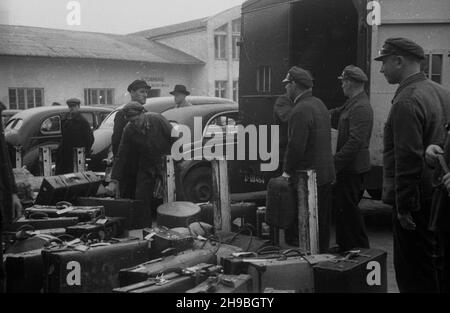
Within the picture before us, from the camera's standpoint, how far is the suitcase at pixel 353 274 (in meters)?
3.87

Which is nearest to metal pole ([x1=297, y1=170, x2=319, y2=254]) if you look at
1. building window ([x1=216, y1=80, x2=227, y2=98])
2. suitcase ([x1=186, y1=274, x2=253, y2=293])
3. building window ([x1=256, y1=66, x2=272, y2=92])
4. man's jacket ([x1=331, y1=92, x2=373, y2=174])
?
man's jacket ([x1=331, y1=92, x2=373, y2=174])

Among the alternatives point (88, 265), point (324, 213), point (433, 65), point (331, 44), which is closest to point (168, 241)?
point (88, 265)

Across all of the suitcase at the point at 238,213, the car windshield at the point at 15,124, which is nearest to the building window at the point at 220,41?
the car windshield at the point at 15,124

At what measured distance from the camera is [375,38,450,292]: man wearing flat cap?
12.0 ft

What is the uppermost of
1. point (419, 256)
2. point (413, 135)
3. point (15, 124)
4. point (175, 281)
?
point (413, 135)

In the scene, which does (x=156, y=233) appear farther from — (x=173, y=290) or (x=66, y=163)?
(x=66, y=163)

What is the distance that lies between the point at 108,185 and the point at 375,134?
3.30 m

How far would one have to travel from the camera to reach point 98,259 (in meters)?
4.13

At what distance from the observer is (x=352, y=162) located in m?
5.46

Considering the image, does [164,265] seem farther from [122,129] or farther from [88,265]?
[122,129]

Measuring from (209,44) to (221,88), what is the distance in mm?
2520

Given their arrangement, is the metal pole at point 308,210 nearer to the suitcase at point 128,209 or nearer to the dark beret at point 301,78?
the dark beret at point 301,78

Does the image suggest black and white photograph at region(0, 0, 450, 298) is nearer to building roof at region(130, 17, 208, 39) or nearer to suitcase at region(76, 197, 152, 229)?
suitcase at region(76, 197, 152, 229)

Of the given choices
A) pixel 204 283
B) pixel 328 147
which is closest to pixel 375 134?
pixel 328 147
